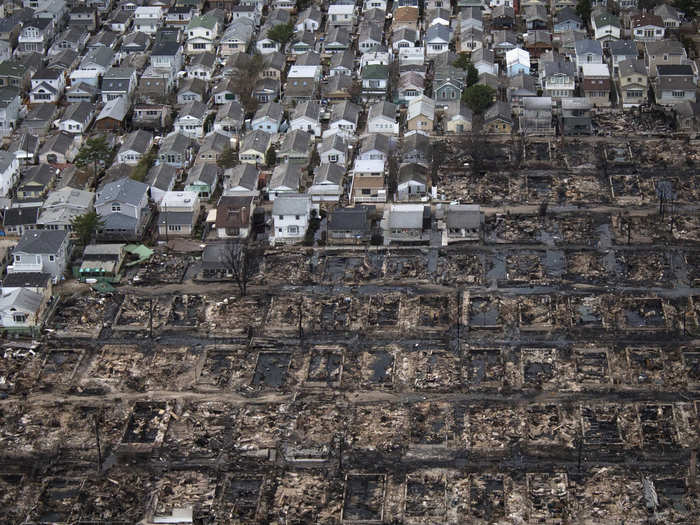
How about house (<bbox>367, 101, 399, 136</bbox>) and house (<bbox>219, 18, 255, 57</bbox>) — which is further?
house (<bbox>219, 18, 255, 57</bbox>)

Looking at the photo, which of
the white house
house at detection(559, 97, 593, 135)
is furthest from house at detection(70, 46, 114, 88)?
house at detection(559, 97, 593, 135)

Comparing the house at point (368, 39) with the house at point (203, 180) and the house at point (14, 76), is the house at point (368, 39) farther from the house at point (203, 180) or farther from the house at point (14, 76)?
the house at point (14, 76)

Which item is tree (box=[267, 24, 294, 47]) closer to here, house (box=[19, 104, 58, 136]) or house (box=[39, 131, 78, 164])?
house (box=[19, 104, 58, 136])

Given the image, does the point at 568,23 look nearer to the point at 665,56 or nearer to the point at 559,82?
the point at 665,56

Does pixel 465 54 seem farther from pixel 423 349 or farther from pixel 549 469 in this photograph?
pixel 549 469

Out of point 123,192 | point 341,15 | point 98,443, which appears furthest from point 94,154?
point 341,15

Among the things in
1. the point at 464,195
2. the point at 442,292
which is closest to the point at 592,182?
the point at 464,195

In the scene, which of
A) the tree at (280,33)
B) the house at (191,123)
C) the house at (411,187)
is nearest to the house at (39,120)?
the house at (191,123)
